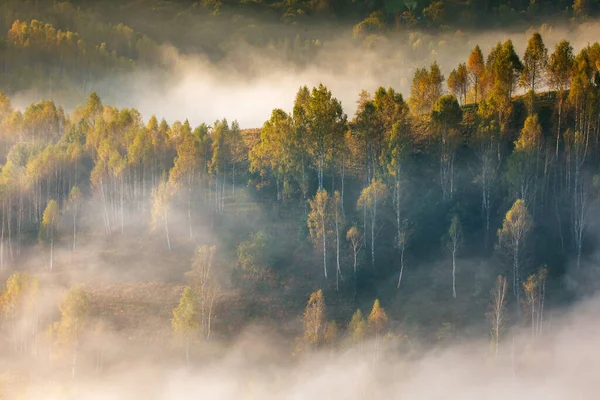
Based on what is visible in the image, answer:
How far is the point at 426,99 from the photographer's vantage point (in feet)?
380

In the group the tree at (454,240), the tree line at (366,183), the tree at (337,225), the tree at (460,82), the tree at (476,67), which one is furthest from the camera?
the tree at (460,82)

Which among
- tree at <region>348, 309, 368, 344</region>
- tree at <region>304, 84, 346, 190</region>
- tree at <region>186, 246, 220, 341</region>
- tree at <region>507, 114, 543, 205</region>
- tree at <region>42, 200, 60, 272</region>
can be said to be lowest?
tree at <region>348, 309, 368, 344</region>

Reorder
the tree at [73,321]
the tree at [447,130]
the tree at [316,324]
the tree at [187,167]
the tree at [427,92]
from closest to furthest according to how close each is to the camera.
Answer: the tree at [316,324], the tree at [73,321], the tree at [447,130], the tree at [187,167], the tree at [427,92]

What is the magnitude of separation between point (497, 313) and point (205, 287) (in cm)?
3212

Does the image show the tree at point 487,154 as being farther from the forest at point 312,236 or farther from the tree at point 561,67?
the tree at point 561,67

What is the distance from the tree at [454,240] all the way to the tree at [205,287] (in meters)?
27.6

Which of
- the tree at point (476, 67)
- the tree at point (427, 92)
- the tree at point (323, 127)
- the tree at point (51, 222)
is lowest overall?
the tree at point (51, 222)

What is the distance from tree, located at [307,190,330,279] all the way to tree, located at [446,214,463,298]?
14763 millimetres

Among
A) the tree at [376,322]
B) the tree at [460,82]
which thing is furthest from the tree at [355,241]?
the tree at [460,82]

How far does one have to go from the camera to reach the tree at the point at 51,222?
92750 millimetres

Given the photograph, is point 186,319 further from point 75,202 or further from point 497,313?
point 497,313

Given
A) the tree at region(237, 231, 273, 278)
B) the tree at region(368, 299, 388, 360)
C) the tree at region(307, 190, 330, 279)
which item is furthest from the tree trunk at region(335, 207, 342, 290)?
the tree at region(368, 299, 388, 360)

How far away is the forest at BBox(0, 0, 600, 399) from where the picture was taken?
7894 centimetres

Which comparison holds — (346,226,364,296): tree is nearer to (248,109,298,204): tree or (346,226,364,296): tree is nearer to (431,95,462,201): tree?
(248,109,298,204): tree
